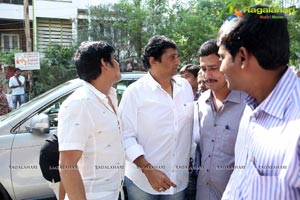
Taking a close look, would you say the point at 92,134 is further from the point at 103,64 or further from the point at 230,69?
the point at 230,69

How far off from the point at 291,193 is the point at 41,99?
3.07 metres

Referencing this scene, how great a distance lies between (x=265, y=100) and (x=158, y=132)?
1.04m

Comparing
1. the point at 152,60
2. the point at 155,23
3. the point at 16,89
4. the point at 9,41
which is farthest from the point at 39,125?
the point at 9,41

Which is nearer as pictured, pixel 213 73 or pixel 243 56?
pixel 243 56

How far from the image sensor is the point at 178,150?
85.7 inches

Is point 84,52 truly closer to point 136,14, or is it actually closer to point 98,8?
point 136,14

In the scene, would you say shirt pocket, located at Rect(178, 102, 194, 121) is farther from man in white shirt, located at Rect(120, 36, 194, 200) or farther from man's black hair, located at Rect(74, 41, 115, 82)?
man's black hair, located at Rect(74, 41, 115, 82)

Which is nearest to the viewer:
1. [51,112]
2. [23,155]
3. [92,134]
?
[92,134]

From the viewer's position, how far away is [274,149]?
108cm

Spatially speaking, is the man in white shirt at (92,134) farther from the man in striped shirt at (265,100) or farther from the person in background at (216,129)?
the man in striped shirt at (265,100)

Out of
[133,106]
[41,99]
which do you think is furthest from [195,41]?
[133,106]

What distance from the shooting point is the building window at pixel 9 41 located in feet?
63.3

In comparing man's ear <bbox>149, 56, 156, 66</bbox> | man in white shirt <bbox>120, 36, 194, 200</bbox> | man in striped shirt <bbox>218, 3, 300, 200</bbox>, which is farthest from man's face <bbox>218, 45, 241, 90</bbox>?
man's ear <bbox>149, 56, 156, 66</bbox>

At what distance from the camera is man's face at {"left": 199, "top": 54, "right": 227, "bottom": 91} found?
6.56 feet
